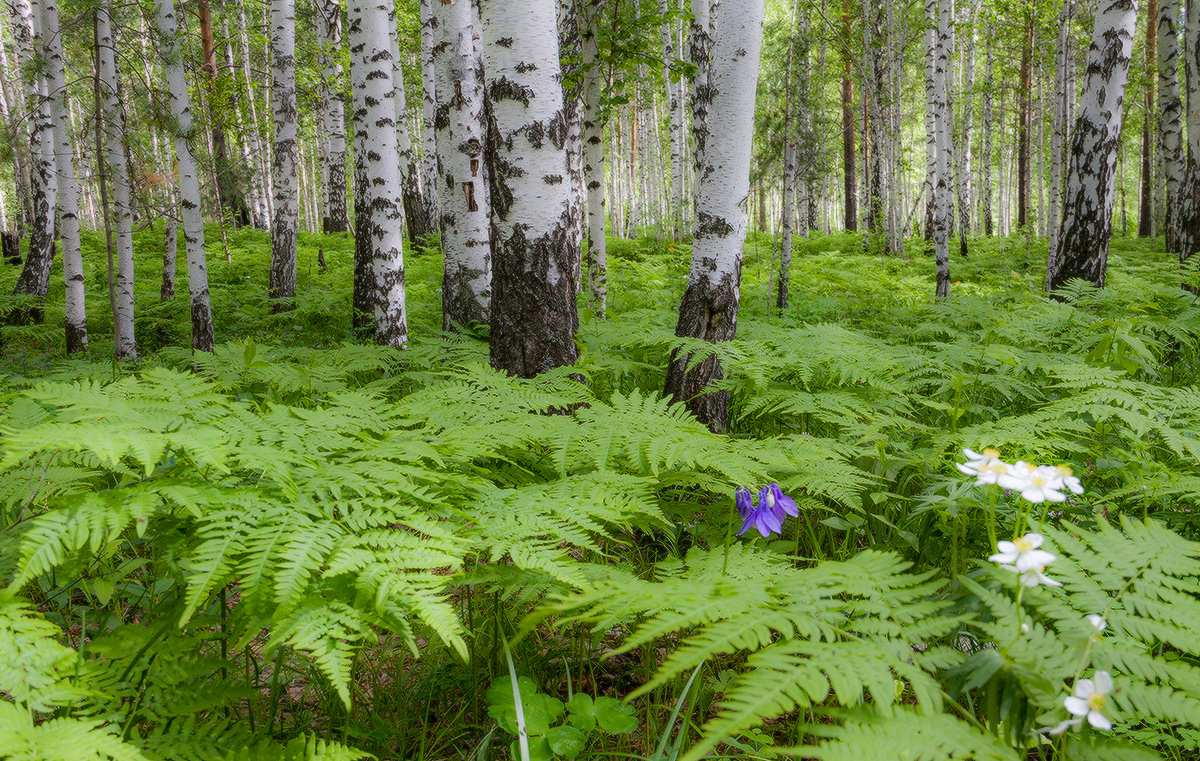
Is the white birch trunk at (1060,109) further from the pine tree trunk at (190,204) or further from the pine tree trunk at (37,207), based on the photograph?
the pine tree trunk at (37,207)

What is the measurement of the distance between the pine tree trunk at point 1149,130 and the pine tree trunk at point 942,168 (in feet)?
29.0

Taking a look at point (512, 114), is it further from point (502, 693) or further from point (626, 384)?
point (502, 693)

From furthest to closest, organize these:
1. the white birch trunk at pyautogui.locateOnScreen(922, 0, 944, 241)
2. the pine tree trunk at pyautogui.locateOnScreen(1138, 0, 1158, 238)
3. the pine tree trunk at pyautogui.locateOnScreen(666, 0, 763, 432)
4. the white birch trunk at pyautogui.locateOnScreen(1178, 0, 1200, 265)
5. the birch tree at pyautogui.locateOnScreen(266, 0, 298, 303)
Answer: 1. the pine tree trunk at pyautogui.locateOnScreen(1138, 0, 1158, 238)
2. the white birch trunk at pyautogui.locateOnScreen(922, 0, 944, 241)
3. the birch tree at pyautogui.locateOnScreen(266, 0, 298, 303)
4. the white birch trunk at pyautogui.locateOnScreen(1178, 0, 1200, 265)
5. the pine tree trunk at pyautogui.locateOnScreen(666, 0, 763, 432)

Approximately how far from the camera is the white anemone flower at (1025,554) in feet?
3.14

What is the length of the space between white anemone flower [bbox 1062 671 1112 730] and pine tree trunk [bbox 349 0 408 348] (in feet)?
17.7

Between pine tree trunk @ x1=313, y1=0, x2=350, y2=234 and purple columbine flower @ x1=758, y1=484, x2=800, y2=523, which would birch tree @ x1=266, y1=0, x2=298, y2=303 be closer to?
pine tree trunk @ x1=313, y1=0, x2=350, y2=234

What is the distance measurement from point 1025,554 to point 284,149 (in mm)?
9744

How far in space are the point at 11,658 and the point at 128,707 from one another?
0.25 metres

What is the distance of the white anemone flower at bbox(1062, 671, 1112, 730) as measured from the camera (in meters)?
0.84

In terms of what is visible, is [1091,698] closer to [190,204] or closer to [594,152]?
[594,152]

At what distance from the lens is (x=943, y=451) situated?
225cm

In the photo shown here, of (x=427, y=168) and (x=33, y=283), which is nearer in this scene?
(x=33, y=283)

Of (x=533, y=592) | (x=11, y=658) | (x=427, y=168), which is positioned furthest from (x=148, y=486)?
(x=427, y=168)

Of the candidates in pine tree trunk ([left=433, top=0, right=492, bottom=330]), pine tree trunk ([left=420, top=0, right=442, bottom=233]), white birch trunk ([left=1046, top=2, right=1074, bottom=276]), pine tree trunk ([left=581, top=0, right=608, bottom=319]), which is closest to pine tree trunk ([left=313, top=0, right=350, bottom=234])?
pine tree trunk ([left=420, top=0, right=442, bottom=233])
